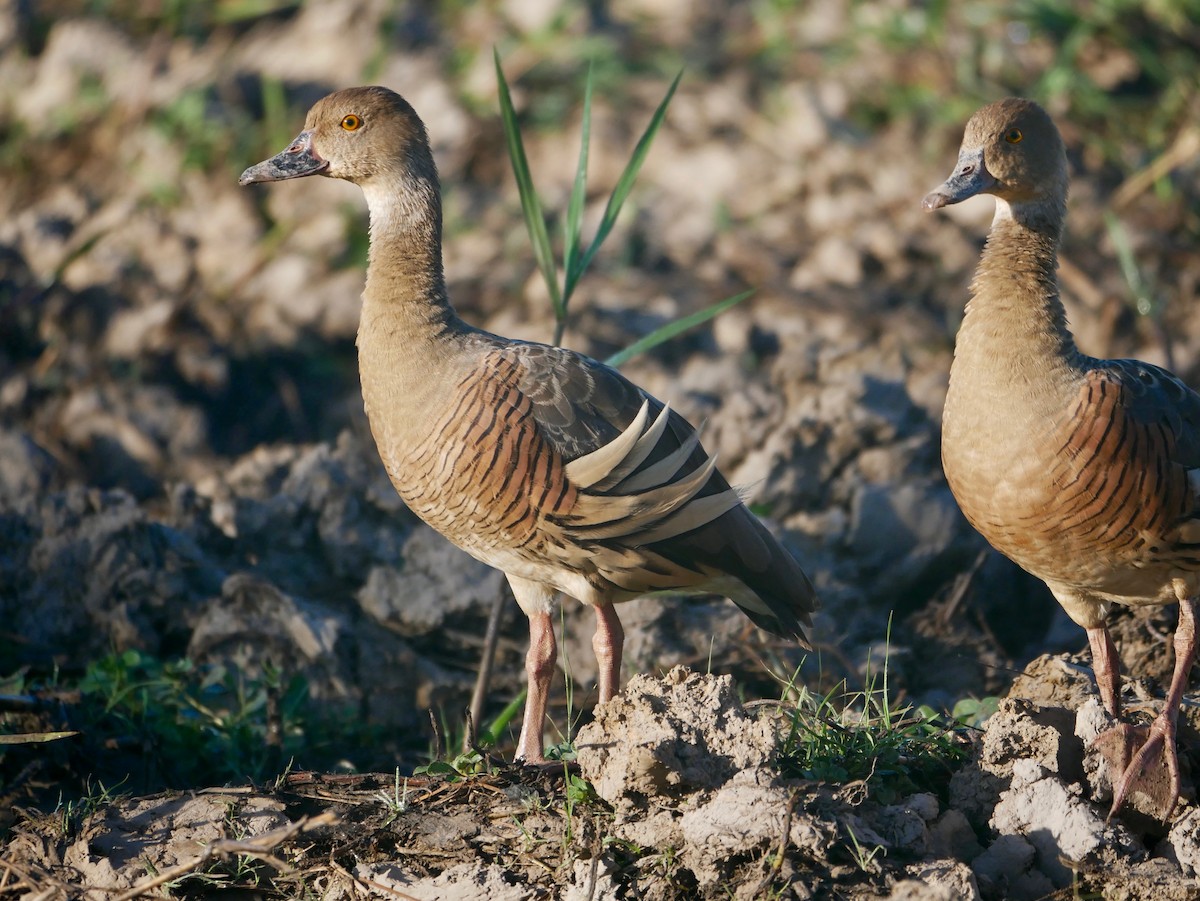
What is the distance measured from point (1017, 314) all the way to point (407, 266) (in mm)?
2045

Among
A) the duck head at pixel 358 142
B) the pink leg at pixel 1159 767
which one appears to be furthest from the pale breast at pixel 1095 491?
the duck head at pixel 358 142

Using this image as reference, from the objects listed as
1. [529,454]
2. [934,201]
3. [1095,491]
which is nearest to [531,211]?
[529,454]

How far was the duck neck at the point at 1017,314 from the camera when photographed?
4.45 m

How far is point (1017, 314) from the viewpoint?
452cm

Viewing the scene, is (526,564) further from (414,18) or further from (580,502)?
(414,18)

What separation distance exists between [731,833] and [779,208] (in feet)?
19.2

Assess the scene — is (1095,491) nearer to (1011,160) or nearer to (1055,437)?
(1055,437)

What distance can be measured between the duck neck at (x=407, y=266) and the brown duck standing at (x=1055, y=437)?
1680mm

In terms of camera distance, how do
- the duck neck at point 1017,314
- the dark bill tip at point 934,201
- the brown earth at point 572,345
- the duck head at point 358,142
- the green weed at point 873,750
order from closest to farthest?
the brown earth at point 572,345 → the green weed at point 873,750 → the duck neck at point 1017,314 → the dark bill tip at point 934,201 → the duck head at point 358,142

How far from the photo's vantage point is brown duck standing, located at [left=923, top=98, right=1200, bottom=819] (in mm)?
4336

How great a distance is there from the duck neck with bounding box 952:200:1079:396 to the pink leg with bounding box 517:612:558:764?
166cm

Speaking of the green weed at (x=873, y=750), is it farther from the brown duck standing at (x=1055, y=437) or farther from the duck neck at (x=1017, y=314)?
the duck neck at (x=1017, y=314)

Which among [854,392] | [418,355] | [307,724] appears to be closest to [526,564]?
[418,355]

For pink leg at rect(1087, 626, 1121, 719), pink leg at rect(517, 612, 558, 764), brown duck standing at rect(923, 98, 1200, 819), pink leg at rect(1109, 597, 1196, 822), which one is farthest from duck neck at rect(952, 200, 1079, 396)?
pink leg at rect(517, 612, 558, 764)
